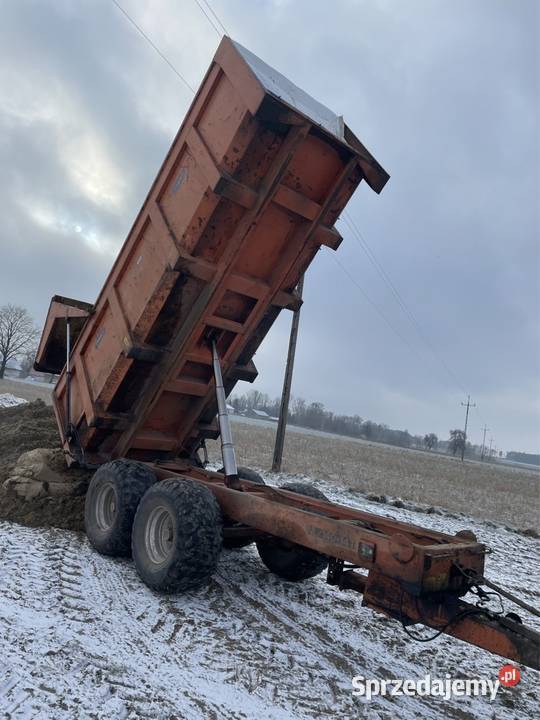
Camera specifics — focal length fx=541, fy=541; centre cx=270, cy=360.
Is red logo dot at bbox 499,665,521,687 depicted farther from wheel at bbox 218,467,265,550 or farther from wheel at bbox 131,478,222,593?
wheel at bbox 218,467,265,550

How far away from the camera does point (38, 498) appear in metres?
6.30

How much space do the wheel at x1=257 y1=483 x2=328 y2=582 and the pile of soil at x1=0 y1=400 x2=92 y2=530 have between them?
2166 mm

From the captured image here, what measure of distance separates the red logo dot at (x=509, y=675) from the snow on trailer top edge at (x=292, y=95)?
4590 mm

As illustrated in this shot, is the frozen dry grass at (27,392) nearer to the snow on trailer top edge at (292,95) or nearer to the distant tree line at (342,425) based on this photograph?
the snow on trailer top edge at (292,95)

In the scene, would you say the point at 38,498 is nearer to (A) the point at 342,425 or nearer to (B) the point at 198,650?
(B) the point at 198,650

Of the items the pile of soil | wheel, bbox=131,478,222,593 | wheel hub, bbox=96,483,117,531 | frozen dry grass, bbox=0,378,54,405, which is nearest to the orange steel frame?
wheel, bbox=131,478,222,593

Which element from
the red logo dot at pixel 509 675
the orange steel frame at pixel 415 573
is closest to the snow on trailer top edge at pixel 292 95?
the orange steel frame at pixel 415 573

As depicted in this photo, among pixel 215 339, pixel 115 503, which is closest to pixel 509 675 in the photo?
pixel 115 503

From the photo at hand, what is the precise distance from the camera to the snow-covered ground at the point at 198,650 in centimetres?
305

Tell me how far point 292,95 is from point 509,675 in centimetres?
506

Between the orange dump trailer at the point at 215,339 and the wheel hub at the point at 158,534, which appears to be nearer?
the orange dump trailer at the point at 215,339

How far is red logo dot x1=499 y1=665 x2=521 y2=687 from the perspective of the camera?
394 cm

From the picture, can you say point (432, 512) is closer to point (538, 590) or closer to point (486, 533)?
point (486, 533)

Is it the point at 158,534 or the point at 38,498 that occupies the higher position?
the point at 158,534
